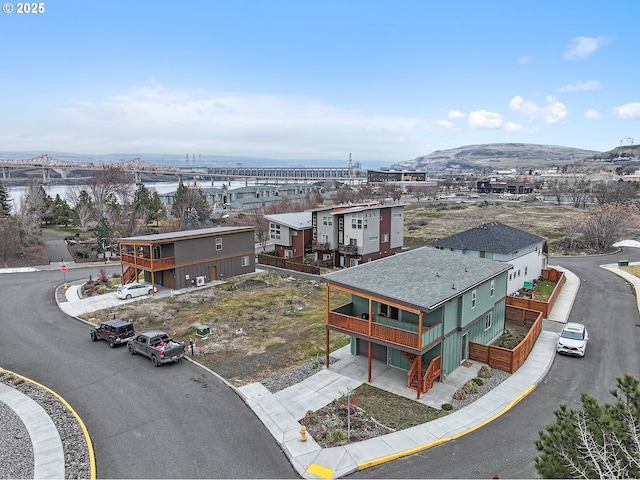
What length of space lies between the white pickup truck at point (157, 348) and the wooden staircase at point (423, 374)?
11672mm

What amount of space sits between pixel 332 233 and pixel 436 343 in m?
28.9

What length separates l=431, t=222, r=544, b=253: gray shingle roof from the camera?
34594mm

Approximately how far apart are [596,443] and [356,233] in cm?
3700

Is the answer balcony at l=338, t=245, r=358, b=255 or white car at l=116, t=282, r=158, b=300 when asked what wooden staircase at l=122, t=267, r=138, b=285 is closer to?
white car at l=116, t=282, r=158, b=300

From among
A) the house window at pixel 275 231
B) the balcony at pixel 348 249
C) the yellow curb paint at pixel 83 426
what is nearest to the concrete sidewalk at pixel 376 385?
the yellow curb paint at pixel 83 426

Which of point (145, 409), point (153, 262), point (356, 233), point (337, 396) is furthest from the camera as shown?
point (356, 233)

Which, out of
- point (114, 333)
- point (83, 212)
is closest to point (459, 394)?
point (114, 333)

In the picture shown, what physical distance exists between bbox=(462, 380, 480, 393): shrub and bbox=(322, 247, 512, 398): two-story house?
1.28 m

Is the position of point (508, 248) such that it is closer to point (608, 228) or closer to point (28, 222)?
point (608, 228)

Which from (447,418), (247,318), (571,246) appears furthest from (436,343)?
(571,246)

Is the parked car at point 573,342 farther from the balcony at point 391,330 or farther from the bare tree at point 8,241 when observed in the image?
the bare tree at point 8,241

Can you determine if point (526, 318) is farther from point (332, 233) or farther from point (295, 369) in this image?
point (332, 233)

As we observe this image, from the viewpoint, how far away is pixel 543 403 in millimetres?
18391

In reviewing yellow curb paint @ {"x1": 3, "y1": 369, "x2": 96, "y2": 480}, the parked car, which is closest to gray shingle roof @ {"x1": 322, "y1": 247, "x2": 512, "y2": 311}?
the parked car
